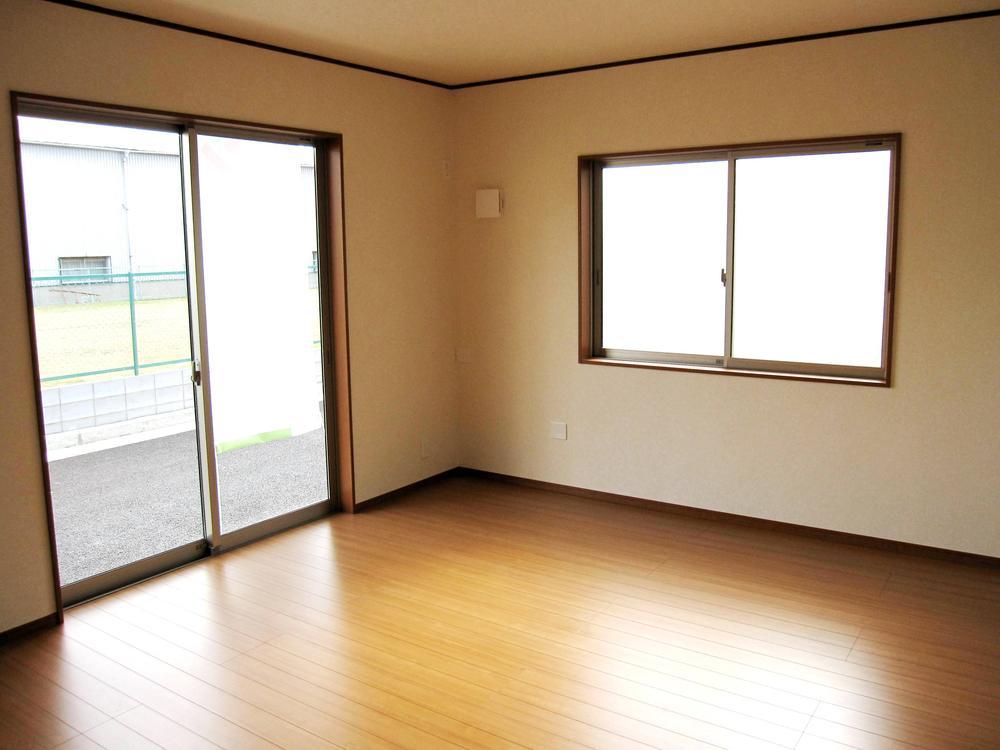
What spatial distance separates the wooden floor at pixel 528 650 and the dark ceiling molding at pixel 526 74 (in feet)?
8.78

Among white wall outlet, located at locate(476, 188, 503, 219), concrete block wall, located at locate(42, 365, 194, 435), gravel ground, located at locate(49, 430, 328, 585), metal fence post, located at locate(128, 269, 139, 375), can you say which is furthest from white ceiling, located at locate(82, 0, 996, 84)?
gravel ground, located at locate(49, 430, 328, 585)

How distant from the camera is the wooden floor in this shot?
2742 millimetres

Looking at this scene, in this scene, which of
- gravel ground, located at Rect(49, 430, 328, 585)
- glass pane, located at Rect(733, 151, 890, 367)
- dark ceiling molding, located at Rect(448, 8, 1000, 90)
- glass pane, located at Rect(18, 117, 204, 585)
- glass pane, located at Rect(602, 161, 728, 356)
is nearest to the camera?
glass pane, located at Rect(18, 117, 204, 585)

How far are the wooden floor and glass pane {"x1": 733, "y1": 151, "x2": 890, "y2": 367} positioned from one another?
44.2 inches

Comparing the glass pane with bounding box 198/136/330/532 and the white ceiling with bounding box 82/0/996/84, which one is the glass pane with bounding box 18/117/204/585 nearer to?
the glass pane with bounding box 198/136/330/532

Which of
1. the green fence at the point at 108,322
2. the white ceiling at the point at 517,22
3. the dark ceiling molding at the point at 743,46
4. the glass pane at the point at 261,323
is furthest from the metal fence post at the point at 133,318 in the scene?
the dark ceiling molding at the point at 743,46

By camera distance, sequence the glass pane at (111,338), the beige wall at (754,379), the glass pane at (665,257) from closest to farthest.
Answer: the glass pane at (111,338) < the beige wall at (754,379) < the glass pane at (665,257)

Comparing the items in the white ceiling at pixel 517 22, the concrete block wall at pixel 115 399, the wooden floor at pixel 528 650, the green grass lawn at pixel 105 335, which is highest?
the white ceiling at pixel 517 22

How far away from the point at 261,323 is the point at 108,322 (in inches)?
34.5

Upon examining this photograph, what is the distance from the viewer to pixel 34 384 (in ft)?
11.1

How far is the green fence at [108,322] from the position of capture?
11.7 feet

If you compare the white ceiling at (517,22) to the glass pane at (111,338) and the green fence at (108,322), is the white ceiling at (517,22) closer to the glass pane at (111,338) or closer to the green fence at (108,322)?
the glass pane at (111,338)

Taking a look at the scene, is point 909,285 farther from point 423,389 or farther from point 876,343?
point 423,389

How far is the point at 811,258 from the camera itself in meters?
4.38
